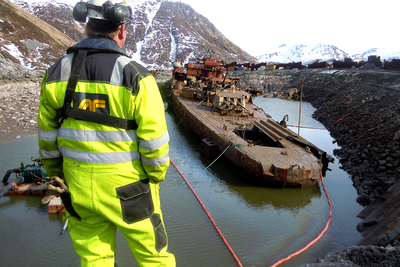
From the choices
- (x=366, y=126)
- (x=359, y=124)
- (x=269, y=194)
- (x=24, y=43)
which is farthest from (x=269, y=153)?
(x=24, y=43)

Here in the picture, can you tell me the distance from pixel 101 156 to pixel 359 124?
13.8 metres

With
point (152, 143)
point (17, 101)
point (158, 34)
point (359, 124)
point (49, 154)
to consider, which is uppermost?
point (158, 34)

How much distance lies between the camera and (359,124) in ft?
41.8

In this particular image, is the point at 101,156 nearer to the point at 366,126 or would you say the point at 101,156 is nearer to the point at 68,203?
the point at 68,203

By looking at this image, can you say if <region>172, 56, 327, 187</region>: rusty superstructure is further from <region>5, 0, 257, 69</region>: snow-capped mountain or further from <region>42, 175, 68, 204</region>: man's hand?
<region>5, 0, 257, 69</region>: snow-capped mountain

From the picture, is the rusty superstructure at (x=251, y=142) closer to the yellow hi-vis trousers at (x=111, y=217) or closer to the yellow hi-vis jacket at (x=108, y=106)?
the yellow hi-vis trousers at (x=111, y=217)

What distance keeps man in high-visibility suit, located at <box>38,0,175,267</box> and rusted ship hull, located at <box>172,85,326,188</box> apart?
18.6 ft

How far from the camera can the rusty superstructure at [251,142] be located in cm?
729

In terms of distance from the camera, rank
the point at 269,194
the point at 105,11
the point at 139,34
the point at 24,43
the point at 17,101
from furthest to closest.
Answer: the point at 139,34, the point at 24,43, the point at 17,101, the point at 269,194, the point at 105,11

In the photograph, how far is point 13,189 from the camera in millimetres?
6379

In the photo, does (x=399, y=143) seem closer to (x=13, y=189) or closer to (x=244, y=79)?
(x=13, y=189)

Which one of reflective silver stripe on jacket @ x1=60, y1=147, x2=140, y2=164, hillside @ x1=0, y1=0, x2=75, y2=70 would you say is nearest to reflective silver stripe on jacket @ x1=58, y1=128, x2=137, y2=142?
reflective silver stripe on jacket @ x1=60, y1=147, x2=140, y2=164

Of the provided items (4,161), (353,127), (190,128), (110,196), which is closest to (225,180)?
(190,128)

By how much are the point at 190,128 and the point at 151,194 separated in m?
11.4
